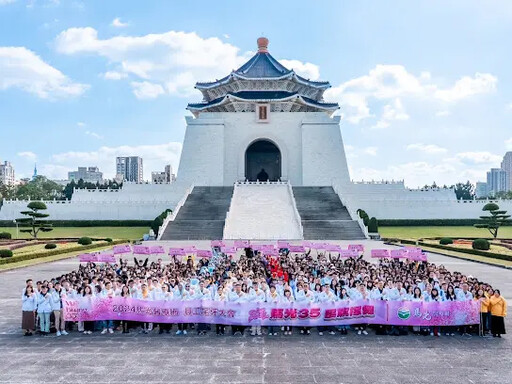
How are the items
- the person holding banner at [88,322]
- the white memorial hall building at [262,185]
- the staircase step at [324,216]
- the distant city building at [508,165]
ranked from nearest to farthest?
the person holding banner at [88,322], the staircase step at [324,216], the white memorial hall building at [262,185], the distant city building at [508,165]

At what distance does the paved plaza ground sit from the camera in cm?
668

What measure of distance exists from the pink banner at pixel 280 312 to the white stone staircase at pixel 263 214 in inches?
672

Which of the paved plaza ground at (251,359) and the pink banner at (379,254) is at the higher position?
the pink banner at (379,254)

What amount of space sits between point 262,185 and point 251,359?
90.6ft

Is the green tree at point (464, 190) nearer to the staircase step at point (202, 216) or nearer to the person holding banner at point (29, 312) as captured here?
the staircase step at point (202, 216)

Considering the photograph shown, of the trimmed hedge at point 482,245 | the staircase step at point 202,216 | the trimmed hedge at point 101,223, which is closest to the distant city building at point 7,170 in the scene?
the trimmed hedge at point 101,223

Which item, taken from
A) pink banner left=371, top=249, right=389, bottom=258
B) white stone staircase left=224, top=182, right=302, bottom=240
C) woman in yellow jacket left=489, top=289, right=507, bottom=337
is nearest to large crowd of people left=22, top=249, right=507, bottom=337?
woman in yellow jacket left=489, top=289, right=507, bottom=337

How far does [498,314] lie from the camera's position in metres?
8.68

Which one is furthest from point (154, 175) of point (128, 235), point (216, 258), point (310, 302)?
point (310, 302)

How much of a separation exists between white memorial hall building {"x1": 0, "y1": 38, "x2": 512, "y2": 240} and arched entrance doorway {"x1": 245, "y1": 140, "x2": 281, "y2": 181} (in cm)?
10

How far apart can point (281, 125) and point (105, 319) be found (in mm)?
36241

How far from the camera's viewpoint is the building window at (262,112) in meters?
43.2

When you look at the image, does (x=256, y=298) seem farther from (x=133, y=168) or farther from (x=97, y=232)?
(x=133, y=168)

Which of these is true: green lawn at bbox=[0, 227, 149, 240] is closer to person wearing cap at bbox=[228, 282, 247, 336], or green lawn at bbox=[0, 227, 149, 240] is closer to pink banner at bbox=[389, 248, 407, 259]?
pink banner at bbox=[389, 248, 407, 259]
